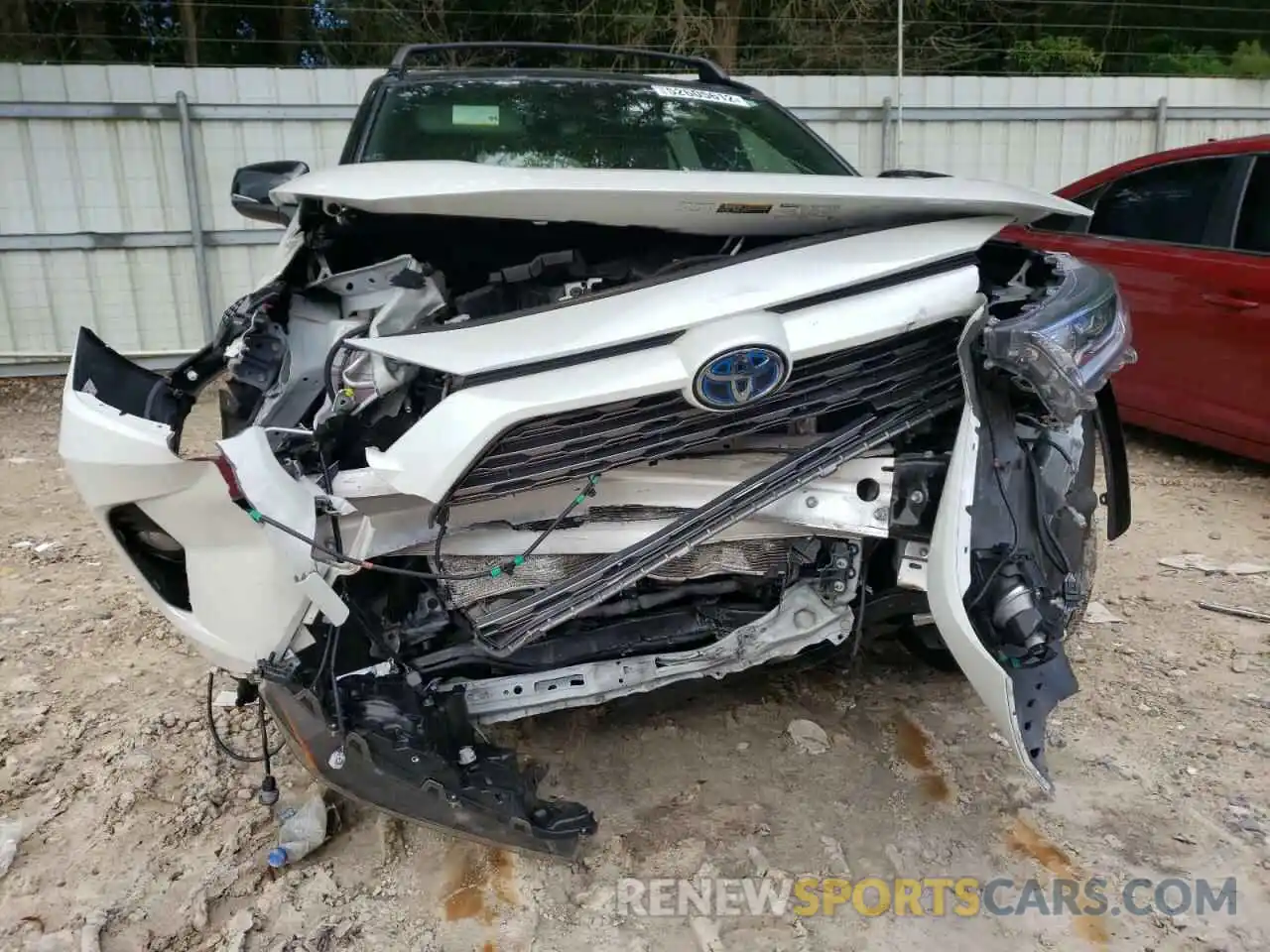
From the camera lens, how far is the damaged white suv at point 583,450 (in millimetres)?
1958

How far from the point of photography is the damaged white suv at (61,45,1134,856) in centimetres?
196

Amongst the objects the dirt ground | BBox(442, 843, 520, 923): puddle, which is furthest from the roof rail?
BBox(442, 843, 520, 923): puddle

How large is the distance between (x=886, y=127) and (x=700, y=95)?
4.91 meters

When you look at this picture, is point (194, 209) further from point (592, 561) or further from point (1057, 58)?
point (1057, 58)

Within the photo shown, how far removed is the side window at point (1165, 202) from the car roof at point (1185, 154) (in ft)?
0.10

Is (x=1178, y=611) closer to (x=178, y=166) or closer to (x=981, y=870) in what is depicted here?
(x=981, y=870)

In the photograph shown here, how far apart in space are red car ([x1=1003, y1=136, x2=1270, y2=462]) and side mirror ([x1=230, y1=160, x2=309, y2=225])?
125 inches

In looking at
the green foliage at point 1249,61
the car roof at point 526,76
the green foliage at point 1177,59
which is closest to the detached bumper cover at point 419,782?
the car roof at point 526,76

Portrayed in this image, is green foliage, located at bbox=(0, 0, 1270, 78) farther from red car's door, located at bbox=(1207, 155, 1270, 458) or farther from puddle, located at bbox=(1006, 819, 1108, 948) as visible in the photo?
puddle, located at bbox=(1006, 819, 1108, 948)

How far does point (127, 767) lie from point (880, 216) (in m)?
2.41

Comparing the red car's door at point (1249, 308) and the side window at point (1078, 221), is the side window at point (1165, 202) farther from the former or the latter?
the red car's door at point (1249, 308)

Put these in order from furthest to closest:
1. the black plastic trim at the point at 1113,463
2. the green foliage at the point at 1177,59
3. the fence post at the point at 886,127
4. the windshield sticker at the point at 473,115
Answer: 1. the green foliage at the point at 1177,59
2. the fence post at the point at 886,127
3. the windshield sticker at the point at 473,115
4. the black plastic trim at the point at 1113,463

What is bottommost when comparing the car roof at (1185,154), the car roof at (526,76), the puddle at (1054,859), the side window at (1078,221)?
the puddle at (1054,859)

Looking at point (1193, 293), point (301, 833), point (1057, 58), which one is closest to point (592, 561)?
point (301, 833)
